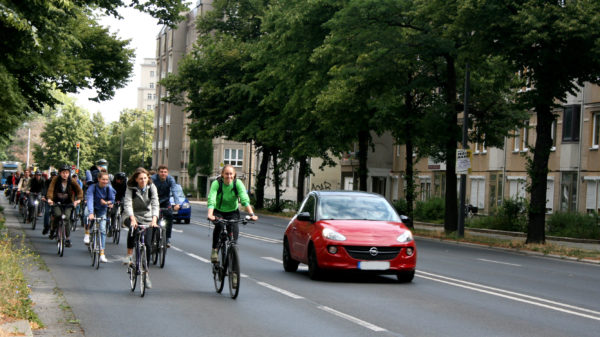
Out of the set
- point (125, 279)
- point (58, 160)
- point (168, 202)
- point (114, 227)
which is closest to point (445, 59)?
point (114, 227)

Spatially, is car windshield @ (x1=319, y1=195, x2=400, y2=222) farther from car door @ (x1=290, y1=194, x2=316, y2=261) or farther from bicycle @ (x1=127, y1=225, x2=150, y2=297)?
bicycle @ (x1=127, y1=225, x2=150, y2=297)

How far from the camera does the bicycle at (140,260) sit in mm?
12577

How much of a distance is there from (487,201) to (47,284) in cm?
4464

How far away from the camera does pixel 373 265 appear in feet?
48.3

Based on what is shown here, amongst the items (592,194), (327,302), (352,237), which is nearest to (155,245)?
(352,237)

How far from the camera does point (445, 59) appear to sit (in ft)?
119

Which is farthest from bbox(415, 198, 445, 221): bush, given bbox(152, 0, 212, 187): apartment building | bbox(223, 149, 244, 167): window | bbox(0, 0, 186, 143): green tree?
bbox(152, 0, 212, 187): apartment building

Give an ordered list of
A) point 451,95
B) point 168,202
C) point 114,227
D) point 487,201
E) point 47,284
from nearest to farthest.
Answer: point 47,284
point 168,202
point 114,227
point 451,95
point 487,201

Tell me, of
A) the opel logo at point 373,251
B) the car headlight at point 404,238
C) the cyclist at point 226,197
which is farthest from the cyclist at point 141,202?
the car headlight at point 404,238

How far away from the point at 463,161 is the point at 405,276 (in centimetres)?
1771

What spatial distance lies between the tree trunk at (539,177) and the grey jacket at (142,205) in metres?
17.8

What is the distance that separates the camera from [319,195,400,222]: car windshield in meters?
15.9

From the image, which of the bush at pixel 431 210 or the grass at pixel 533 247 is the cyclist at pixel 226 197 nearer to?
the grass at pixel 533 247

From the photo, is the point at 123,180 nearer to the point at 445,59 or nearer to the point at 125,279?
the point at 125,279
